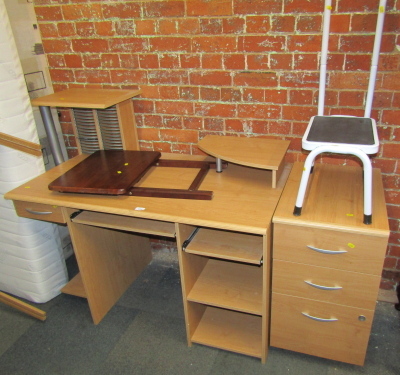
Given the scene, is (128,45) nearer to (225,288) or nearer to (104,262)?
(104,262)

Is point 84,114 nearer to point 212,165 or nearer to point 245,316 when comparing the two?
point 212,165

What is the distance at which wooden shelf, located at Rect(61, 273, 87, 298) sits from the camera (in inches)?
93.0

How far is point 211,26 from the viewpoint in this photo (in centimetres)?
201

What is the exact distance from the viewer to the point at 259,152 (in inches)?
75.9

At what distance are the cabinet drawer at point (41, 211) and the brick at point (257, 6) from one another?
54.7 inches

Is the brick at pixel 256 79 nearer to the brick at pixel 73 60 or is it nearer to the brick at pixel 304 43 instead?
the brick at pixel 304 43

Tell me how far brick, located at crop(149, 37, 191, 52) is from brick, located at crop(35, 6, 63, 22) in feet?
2.06

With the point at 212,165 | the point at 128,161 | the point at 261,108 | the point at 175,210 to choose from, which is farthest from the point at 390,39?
the point at 128,161

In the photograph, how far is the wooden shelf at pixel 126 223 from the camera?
6.03 feet

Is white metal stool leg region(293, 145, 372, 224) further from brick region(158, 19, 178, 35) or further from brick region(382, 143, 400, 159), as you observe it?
brick region(158, 19, 178, 35)

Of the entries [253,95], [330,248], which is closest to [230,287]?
[330,248]

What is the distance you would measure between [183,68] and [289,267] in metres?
1.25

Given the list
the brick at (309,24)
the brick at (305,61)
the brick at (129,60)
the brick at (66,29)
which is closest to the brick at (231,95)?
the brick at (305,61)

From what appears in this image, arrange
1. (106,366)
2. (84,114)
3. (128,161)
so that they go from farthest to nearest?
(84,114) < (128,161) < (106,366)
